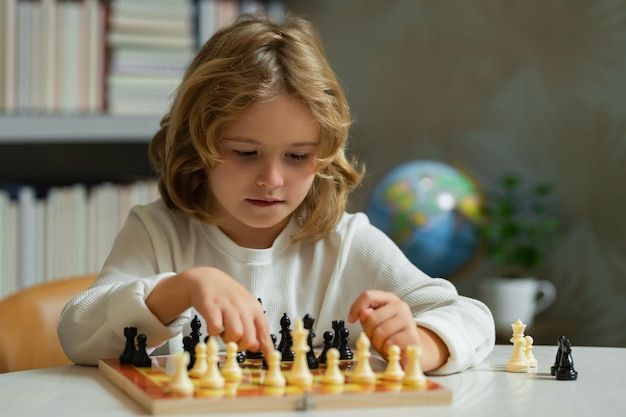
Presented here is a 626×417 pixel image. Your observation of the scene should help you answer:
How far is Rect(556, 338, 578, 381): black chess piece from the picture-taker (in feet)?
3.67

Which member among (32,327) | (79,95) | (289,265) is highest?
(79,95)

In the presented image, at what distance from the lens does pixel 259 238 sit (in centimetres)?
157

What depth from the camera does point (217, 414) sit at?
90 cm

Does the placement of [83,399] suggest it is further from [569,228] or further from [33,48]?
[569,228]

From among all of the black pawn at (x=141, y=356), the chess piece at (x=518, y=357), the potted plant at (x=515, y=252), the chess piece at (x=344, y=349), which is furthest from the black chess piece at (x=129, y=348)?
the potted plant at (x=515, y=252)

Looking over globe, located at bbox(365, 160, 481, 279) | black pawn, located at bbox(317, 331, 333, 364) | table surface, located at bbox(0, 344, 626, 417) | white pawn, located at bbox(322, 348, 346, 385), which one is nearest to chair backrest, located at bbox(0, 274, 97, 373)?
table surface, located at bbox(0, 344, 626, 417)

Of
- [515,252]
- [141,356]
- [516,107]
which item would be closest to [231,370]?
[141,356]

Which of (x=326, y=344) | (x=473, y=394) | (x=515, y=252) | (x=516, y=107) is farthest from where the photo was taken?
(x=516, y=107)

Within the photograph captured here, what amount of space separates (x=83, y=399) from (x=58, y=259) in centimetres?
154

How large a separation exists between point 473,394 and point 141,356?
0.37 m

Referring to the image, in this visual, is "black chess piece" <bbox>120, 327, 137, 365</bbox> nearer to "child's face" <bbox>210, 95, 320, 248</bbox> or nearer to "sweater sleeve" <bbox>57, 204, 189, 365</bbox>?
"sweater sleeve" <bbox>57, 204, 189, 365</bbox>

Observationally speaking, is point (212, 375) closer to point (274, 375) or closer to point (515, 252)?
point (274, 375)

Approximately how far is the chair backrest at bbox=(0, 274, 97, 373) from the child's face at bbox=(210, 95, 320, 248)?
1.23 feet

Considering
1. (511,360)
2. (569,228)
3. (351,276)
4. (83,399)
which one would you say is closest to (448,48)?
(569,228)
